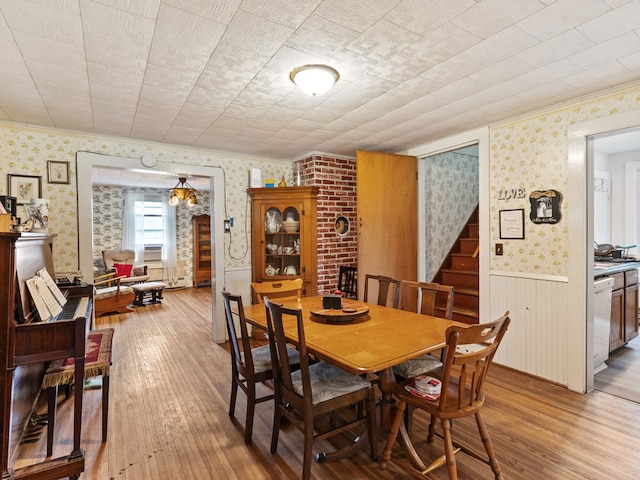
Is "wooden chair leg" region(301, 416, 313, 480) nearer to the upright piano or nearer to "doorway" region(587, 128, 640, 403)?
the upright piano

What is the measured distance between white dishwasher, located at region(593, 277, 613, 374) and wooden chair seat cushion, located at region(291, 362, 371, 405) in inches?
91.6

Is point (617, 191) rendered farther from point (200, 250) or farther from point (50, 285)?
point (200, 250)

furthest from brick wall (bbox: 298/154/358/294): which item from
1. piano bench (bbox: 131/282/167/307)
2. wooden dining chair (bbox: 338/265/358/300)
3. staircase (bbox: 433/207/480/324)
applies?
piano bench (bbox: 131/282/167/307)

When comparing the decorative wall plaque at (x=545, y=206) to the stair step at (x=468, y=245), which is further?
the stair step at (x=468, y=245)

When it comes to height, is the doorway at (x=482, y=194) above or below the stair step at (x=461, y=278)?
above

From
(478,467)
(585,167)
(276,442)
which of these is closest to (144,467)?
(276,442)

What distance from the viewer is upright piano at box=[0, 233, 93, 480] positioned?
5.21ft

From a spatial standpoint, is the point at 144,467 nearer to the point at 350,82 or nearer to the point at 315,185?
the point at 350,82

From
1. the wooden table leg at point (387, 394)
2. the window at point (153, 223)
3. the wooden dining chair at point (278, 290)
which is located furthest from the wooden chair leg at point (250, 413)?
the window at point (153, 223)

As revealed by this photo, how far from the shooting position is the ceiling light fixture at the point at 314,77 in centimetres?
203

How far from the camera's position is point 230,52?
189cm

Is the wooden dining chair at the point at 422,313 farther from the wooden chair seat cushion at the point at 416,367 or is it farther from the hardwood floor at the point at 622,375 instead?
the hardwood floor at the point at 622,375

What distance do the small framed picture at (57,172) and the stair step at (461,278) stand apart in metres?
4.34

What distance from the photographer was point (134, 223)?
302 inches
